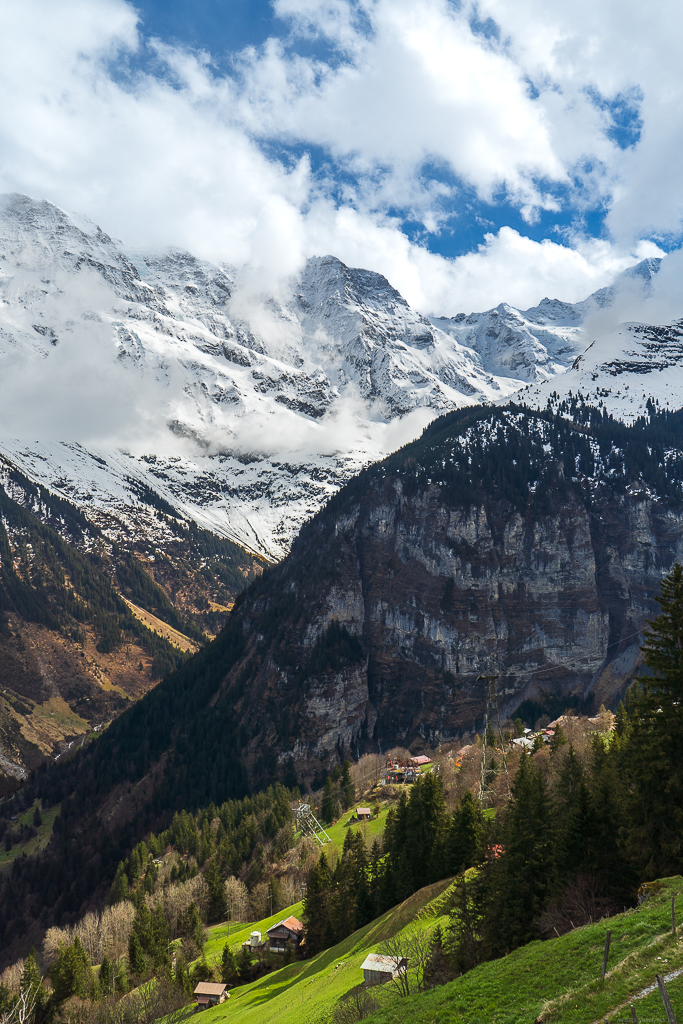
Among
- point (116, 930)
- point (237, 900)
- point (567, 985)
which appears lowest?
point (116, 930)

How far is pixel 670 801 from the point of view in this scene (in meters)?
36.4

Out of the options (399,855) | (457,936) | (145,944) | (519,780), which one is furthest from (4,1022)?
(519,780)

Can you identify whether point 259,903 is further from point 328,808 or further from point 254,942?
point 328,808

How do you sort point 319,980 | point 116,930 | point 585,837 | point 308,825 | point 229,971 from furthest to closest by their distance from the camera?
1. point 308,825
2. point 116,930
3. point 229,971
4. point 319,980
5. point 585,837

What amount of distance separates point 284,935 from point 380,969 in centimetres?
4339

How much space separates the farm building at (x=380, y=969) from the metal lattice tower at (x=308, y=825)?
77940mm

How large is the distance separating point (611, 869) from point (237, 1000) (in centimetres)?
5179

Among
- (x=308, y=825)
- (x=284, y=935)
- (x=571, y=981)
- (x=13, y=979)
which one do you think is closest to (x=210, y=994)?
(x=284, y=935)

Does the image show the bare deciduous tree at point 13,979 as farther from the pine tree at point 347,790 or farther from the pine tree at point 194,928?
the pine tree at point 347,790

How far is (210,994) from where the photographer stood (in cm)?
7400

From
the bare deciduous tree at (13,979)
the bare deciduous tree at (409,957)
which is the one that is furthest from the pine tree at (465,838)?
the bare deciduous tree at (13,979)

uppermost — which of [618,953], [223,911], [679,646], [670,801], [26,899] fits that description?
[679,646]

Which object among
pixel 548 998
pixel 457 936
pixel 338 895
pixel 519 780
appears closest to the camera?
pixel 548 998

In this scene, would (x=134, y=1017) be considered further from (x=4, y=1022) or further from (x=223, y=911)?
(x=223, y=911)
